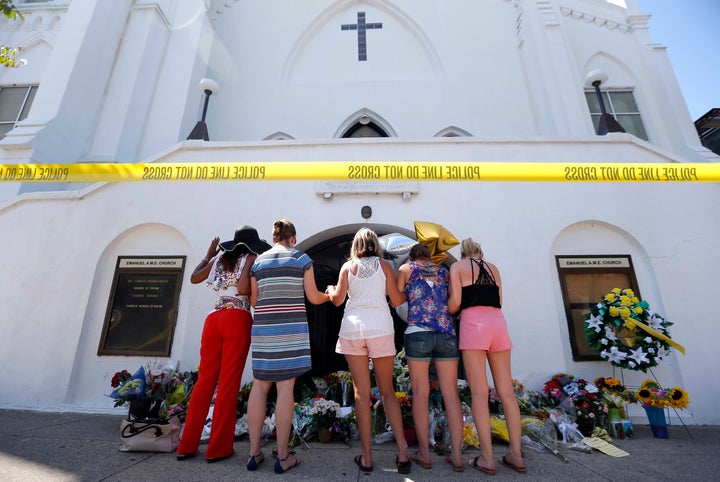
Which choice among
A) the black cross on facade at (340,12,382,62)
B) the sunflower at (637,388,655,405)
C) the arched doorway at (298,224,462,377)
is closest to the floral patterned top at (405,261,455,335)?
the arched doorway at (298,224,462,377)

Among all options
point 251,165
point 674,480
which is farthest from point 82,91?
point 674,480

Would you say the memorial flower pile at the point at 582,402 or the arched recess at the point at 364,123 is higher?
the arched recess at the point at 364,123

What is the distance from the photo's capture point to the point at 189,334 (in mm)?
5535

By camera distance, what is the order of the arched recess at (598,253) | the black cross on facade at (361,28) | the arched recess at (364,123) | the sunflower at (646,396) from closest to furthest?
the sunflower at (646,396)
the arched recess at (598,253)
the arched recess at (364,123)
the black cross on facade at (361,28)

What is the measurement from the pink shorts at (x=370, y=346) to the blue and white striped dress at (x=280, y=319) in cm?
37

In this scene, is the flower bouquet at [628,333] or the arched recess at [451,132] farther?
the arched recess at [451,132]

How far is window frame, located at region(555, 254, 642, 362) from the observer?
220 inches

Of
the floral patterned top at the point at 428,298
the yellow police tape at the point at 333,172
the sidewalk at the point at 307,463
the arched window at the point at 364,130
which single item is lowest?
the sidewalk at the point at 307,463

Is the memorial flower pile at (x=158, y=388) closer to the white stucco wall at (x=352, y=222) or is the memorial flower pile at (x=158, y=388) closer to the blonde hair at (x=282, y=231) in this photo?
the white stucco wall at (x=352, y=222)

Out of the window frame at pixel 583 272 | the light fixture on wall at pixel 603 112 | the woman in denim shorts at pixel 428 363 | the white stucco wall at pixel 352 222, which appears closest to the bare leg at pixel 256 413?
the woman in denim shorts at pixel 428 363

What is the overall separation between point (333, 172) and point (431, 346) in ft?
9.71

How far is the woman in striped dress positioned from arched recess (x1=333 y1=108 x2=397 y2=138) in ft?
26.5

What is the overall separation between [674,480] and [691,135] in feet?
34.3

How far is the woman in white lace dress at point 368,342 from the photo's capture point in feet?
9.61
